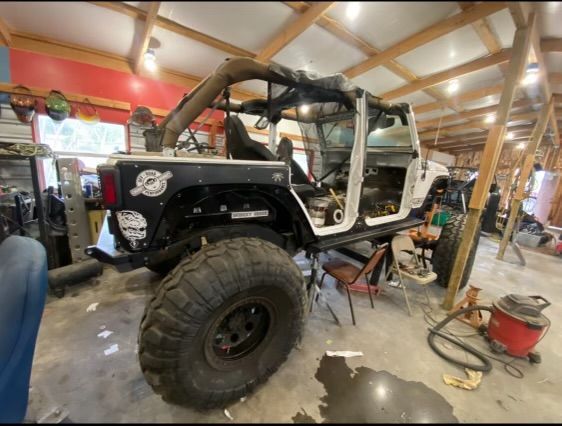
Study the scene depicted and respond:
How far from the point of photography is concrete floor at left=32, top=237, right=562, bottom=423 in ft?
4.51

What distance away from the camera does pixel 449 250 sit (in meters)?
2.89

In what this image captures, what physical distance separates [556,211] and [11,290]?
13240mm

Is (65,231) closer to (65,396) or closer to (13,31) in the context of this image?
(65,396)

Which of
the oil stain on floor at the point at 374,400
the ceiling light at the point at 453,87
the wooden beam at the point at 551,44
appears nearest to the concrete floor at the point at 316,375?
the oil stain on floor at the point at 374,400

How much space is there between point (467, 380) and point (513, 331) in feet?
2.10

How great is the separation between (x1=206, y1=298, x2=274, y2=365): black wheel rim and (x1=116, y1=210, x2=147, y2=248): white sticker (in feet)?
2.21

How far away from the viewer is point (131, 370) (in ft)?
5.31

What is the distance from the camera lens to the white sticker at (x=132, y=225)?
127 centimetres

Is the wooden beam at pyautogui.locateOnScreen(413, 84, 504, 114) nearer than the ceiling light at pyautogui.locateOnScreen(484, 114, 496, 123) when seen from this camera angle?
Yes

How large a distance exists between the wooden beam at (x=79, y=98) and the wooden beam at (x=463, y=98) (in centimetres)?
622

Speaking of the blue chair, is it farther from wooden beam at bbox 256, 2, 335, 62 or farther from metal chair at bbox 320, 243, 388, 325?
metal chair at bbox 320, 243, 388, 325

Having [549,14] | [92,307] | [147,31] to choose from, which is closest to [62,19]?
[147,31]

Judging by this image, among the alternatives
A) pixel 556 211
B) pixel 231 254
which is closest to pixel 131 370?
pixel 231 254

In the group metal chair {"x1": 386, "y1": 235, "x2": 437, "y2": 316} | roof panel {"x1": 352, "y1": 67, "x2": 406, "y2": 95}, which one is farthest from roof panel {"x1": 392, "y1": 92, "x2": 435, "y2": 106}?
metal chair {"x1": 386, "y1": 235, "x2": 437, "y2": 316}
